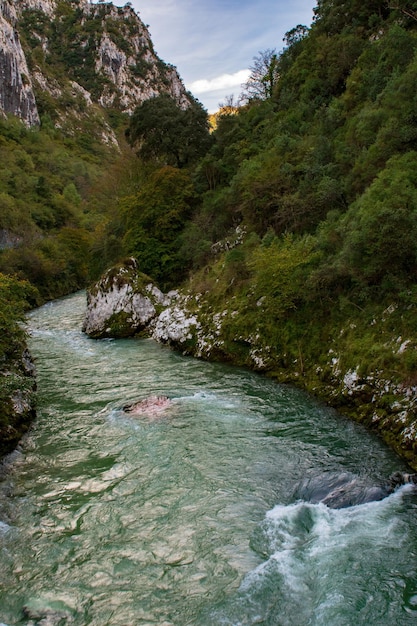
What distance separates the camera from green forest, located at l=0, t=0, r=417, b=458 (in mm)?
14461

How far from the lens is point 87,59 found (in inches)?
6348

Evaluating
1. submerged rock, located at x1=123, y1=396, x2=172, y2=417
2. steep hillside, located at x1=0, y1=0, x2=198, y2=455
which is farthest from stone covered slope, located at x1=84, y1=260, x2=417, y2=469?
steep hillside, located at x1=0, y1=0, x2=198, y2=455

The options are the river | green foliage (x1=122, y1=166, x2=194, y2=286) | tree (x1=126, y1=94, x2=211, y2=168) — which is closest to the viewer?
the river

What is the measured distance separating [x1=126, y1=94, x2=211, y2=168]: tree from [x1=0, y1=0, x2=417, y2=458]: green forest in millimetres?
136

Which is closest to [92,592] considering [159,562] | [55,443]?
[159,562]

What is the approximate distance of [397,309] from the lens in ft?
46.4

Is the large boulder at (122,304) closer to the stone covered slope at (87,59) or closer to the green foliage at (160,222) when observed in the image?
the green foliage at (160,222)

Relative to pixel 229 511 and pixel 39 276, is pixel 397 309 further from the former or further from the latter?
pixel 39 276

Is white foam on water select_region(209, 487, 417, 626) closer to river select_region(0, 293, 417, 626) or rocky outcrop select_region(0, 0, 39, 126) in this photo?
river select_region(0, 293, 417, 626)

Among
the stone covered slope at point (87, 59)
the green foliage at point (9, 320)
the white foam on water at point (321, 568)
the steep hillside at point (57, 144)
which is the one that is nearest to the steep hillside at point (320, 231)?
the white foam on water at point (321, 568)

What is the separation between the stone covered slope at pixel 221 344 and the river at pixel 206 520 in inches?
23.7

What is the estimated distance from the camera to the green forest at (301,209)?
14.5m

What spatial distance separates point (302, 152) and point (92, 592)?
2296 centimetres

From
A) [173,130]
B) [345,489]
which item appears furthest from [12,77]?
[345,489]
